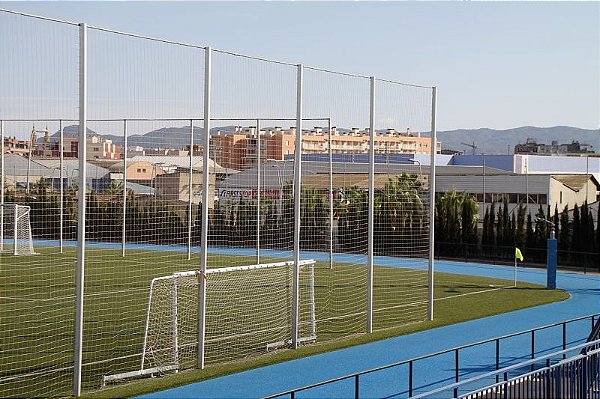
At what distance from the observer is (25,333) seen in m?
19.9

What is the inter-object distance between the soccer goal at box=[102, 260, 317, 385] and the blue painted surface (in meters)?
1.23

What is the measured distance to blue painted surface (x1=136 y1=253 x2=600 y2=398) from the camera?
50.8ft

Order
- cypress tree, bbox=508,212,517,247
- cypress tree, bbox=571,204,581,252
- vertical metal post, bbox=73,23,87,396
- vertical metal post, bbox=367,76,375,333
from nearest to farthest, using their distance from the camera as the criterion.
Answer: vertical metal post, bbox=73,23,87,396
vertical metal post, bbox=367,76,375,333
cypress tree, bbox=571,204,581,252
cypress tree, bbox=508,212,517,247

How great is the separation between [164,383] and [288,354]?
3.66m

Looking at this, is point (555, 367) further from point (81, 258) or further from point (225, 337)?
point (225, 337)

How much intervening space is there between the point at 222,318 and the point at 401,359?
16.6ft

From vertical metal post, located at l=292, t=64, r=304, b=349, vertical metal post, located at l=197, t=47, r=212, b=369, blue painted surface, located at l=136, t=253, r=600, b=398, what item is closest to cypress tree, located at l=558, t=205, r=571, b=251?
blue painted surface, located at l=136, t=253, r=600, b=398

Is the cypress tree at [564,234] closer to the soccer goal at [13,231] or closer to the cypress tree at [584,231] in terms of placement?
the cypress tree at [584,231]

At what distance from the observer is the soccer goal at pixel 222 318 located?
1744 cm

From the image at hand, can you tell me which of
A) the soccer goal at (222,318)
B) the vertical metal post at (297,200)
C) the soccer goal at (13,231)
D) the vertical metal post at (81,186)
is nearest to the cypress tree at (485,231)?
the soccer goal at (222,318)

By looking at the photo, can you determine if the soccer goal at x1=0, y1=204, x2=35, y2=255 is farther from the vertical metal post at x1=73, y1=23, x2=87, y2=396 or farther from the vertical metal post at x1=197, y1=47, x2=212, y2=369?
the vertical metal post at x1=73, y1=23, x2=87, y2=396

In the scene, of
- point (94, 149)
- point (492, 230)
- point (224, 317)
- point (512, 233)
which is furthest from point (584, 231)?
point (94, 149)

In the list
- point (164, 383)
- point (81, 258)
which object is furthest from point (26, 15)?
point (164, 383)

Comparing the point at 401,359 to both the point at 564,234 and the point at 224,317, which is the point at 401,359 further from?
the point at 564,234
